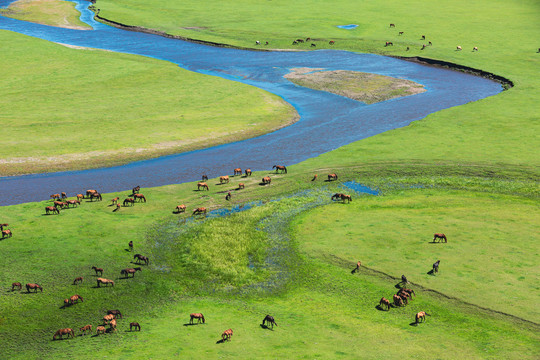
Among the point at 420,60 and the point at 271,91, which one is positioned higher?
the point at 420,60

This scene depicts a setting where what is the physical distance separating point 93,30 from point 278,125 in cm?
8603

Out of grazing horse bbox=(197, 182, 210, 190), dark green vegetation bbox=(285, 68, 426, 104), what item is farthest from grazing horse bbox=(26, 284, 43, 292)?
dark green vegetation bbox=(285, 68, 426, 104)

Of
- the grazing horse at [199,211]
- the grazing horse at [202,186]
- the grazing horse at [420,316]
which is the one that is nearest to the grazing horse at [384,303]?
the grazing horse at [420,316]

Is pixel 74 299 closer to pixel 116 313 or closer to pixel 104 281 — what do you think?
pixel 104 281

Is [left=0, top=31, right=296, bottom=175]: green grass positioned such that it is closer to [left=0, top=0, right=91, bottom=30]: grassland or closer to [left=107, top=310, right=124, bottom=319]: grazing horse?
[left=107, top=310, right=124, bottom=319]: grazing horse

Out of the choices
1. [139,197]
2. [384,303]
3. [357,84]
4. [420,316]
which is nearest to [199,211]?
[139,197]

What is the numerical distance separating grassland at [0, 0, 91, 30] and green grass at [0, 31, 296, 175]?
43.4 metres

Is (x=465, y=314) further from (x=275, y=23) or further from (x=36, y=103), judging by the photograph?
(x=275, y=23)

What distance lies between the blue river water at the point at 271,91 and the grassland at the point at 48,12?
14.7 feet

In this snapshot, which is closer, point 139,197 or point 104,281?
point 104,281

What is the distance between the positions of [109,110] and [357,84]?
42253mm

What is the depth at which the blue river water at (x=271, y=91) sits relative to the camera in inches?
2317

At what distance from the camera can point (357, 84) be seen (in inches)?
3851

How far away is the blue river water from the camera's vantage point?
58844mm
